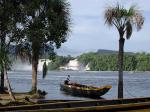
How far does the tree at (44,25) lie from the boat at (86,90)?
15.4 m

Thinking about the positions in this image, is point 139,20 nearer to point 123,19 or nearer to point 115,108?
point 123,19

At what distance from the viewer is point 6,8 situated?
32.4 metres

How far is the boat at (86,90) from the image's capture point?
56.5 m

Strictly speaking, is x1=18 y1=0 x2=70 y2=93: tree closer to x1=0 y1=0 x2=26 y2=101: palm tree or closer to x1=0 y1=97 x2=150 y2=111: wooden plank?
x1=0 y1=0 x2=26 y2=101: palm tree

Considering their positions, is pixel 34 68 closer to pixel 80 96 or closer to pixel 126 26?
pixel 126 26

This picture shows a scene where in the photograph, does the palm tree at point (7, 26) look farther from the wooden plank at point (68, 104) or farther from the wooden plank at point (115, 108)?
the wooden plank at point (115, 108)

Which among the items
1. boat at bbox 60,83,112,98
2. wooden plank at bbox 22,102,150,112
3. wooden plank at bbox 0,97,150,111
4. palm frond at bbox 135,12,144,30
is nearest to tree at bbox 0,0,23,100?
palm frond at bbox 135,12,144,30

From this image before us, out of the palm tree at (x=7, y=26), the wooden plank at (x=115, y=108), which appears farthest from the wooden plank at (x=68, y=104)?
the palm tree at (x=7, y=26)

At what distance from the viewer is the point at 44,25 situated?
35.8 metres

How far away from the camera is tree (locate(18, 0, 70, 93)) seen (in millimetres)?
33719

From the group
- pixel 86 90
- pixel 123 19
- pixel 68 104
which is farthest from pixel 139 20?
pixel 86 90

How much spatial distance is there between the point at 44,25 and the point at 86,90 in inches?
893

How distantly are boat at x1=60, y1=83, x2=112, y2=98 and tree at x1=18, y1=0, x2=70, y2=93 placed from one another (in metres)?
15.4

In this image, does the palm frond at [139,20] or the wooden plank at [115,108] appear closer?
the wooden plank at [115,108]
